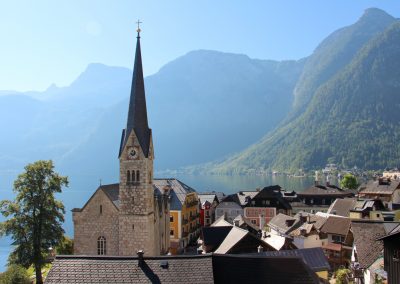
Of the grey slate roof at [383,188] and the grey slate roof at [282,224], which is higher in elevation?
the grey slate roof at [383,188]

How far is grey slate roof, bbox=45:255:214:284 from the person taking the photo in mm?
25766

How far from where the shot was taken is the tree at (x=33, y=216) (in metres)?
46.1

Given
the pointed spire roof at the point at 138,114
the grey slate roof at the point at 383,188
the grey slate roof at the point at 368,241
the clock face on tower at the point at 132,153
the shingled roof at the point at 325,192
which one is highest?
the pointed spire roof at the point at 138,114

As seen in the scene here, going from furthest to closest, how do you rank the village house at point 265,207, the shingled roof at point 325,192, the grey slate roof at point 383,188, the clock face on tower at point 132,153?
1. the shingled roof at point 325,192
2. the village house at point 265,207
3. the grey slate roof at point 383,188
4. the clock face on tower at point 132,153

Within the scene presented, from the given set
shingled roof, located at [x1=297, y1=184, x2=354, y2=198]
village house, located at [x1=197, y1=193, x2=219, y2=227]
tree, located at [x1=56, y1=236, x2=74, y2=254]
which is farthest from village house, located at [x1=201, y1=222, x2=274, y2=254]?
shingled roof, located at [x1=297, y1=184, x2=354, y2=198]

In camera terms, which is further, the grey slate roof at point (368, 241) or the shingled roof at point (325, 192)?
the shingled roof at point (325, 192)

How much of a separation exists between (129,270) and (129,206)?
19.9m

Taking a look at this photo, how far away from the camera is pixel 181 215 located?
2872 inches

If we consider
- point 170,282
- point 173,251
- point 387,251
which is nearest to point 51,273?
point 170,282

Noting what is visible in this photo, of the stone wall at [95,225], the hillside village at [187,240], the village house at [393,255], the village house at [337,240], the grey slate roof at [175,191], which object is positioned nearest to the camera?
the village house at [393,255]

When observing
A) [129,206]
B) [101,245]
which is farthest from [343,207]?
[101,245]

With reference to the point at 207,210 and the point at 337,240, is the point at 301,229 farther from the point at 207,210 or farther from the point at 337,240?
the point at 207,210

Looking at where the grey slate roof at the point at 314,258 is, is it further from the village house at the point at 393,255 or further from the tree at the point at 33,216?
the tree at the point at 33,216

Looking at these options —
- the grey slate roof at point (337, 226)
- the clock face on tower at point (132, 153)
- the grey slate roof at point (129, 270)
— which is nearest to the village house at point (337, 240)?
the grey slate roof at point (337, 226)
